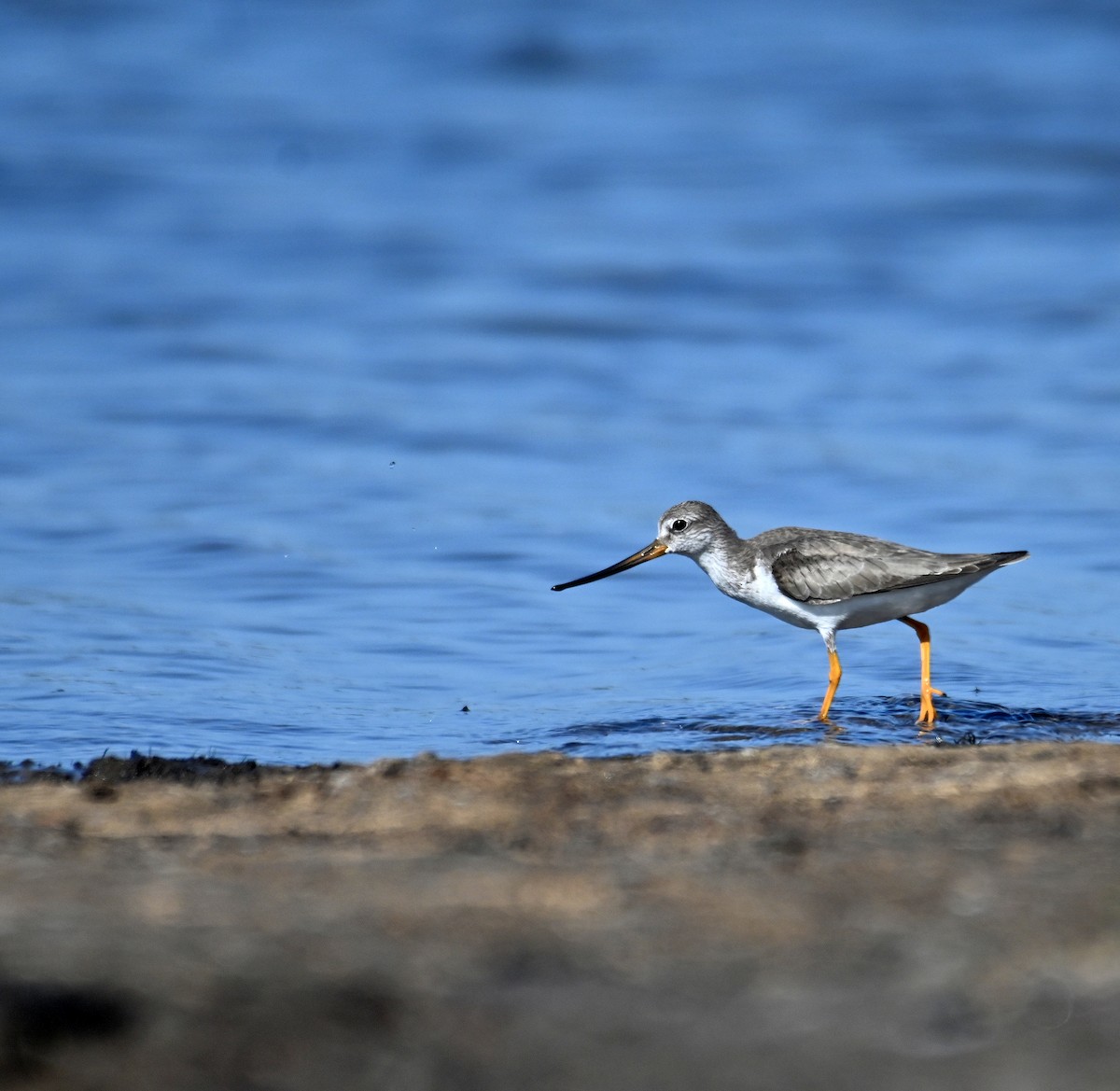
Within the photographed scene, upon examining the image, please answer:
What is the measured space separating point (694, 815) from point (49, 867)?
152cm

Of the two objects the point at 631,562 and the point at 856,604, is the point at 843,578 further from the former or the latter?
the point at 631,562

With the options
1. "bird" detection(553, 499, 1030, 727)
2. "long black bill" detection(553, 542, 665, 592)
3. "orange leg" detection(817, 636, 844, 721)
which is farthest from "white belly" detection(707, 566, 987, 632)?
"long black bill" detection(553, 542, 665, 592)

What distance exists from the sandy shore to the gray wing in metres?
3.80

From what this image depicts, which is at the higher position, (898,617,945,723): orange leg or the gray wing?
the gray wing

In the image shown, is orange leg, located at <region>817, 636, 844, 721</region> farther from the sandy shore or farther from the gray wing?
the sandy shore

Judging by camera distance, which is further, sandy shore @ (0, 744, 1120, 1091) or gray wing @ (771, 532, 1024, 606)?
gray wing @ (771, 532, 1024, 606)

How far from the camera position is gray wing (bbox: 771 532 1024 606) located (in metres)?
7.86

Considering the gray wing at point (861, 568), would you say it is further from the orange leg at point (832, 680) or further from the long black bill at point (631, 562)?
the long black bill at point (631, 562)

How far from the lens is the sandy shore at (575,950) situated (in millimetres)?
2674

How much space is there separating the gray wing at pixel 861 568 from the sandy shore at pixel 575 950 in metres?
3.80

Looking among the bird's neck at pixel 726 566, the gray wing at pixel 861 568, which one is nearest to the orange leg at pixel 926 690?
the gray wing at pixel 861 568

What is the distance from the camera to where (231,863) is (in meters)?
3.54

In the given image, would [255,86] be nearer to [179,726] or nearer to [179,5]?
[179,5]

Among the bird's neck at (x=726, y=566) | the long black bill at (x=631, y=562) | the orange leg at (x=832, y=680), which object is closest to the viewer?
the orange leg at (x=832, y=680)
